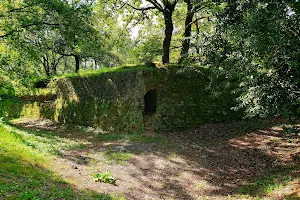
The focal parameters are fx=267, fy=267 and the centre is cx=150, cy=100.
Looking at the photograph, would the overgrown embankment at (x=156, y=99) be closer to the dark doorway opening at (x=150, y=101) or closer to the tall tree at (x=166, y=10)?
the dark doorway opening at (x=150, y=101)

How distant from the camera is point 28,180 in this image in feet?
19.4

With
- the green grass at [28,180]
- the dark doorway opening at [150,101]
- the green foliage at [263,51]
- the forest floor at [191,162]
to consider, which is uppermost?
the green foliage at [263,51]

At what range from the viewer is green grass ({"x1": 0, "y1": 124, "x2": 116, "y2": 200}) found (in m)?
5.12

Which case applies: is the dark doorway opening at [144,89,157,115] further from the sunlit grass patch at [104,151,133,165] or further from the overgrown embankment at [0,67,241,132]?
the sunlit grass patch at [104,151,133,165]

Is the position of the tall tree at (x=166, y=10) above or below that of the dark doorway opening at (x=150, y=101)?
above

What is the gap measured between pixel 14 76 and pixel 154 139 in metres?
7.12

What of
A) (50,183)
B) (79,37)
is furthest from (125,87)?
(50,183)

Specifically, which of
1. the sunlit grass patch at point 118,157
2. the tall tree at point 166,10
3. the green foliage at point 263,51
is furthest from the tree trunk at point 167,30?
the sunlit grass patch at point 118,157

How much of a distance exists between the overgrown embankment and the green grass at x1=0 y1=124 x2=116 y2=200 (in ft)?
26.1

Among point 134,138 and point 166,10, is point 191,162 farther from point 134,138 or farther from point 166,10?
point 166,10

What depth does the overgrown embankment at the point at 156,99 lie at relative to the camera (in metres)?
15.6

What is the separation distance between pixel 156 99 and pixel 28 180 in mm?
11639

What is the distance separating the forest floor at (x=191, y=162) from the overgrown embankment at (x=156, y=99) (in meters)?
1.13

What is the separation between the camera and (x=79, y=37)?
16219 mm
